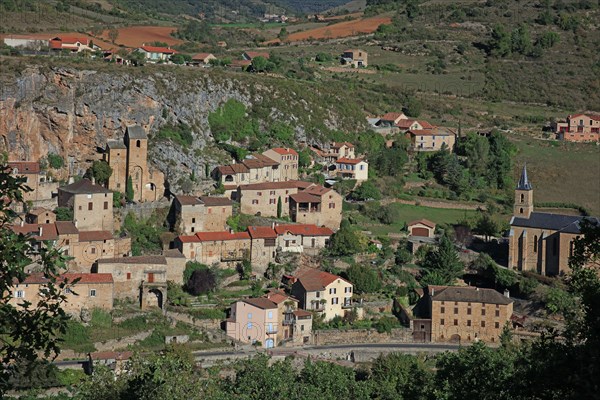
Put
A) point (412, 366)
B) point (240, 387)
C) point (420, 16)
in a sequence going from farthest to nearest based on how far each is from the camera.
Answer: point (420, 16)
point (412, 366)
point (240, 387)

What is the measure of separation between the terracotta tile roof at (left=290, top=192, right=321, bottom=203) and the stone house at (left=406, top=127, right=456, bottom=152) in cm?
1266

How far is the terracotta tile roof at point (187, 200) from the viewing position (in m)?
42.4

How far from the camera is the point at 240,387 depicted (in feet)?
102

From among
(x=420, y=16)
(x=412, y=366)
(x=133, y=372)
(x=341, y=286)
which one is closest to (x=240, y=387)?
(x=133, y=372)

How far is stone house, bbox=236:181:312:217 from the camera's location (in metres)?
44.8

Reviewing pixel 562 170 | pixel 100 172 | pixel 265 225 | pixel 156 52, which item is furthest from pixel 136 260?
pixel 562 170

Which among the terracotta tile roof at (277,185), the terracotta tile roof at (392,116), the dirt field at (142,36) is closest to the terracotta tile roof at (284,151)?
the terracotta tile roof at (277,185)

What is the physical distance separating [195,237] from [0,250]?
30148 millimetres

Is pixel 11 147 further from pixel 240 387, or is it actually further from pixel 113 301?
pixel 240 387

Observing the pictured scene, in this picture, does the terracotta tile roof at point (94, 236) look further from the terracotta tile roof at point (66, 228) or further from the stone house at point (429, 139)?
the stone house at point (429, 139)

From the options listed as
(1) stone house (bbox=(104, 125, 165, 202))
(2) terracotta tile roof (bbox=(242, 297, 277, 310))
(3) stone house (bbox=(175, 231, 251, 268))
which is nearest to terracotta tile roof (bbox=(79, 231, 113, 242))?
(3) stone house (bbox=(175, 231, 251, 268))

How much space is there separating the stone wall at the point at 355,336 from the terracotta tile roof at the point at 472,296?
6.44 ft

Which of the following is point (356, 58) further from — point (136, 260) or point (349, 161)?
point (136, 260)

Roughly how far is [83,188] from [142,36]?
2706 cm
